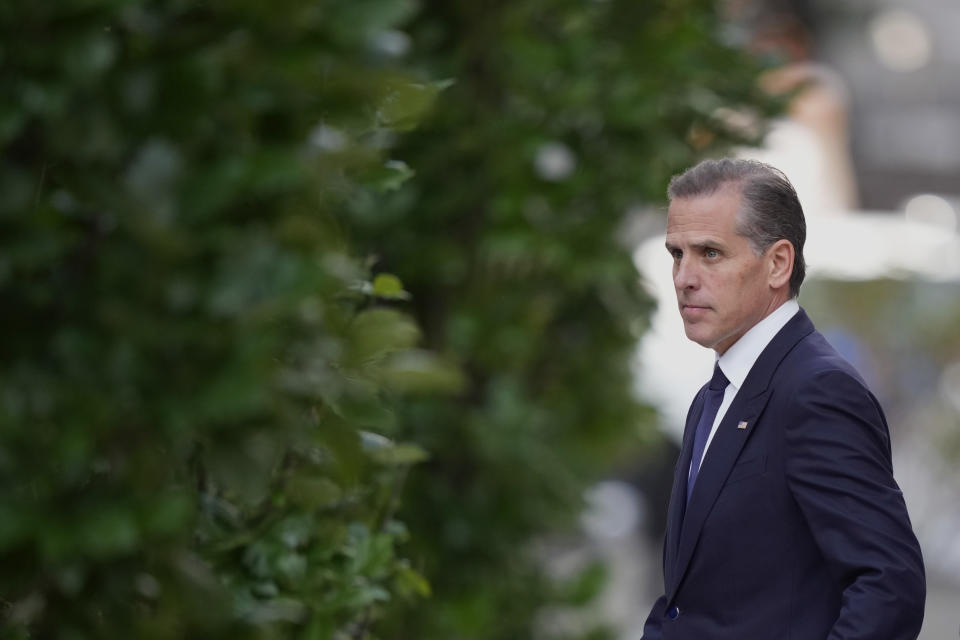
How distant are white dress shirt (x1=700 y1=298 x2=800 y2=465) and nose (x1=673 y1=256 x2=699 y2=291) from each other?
0.11 m

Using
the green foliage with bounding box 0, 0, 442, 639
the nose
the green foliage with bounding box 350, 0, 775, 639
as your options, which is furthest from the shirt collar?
the green foliage with bounding box 350, 0, 775, 639

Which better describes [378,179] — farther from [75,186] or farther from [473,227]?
[473,227]

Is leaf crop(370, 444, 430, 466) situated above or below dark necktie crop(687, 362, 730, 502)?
below

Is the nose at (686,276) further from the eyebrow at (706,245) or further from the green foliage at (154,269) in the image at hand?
the green foliage at (154,269)

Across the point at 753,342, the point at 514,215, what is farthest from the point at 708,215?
the point at 514,215

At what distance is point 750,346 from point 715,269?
122 millimetres

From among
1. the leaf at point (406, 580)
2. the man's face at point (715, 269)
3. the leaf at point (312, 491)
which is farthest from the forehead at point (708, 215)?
the leaf at point (406, 580)

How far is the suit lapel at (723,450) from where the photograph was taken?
168 cm

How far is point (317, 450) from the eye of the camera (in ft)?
7.14

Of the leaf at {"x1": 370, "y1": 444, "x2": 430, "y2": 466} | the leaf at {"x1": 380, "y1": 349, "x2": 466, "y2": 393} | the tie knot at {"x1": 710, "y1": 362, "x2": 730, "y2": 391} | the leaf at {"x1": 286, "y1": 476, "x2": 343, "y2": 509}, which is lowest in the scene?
the leaf at {"x1": 370, "y1": 444, "x2": 430, "y2": 466}

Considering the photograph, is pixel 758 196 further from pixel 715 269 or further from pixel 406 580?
pixel 406 580

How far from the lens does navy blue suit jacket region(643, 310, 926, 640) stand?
155 cm

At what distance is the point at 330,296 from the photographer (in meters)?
1.98

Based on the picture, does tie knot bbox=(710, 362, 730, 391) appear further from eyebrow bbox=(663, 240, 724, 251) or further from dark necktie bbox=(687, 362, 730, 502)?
eyebrow bbox=(663, 240, 724, 251)
